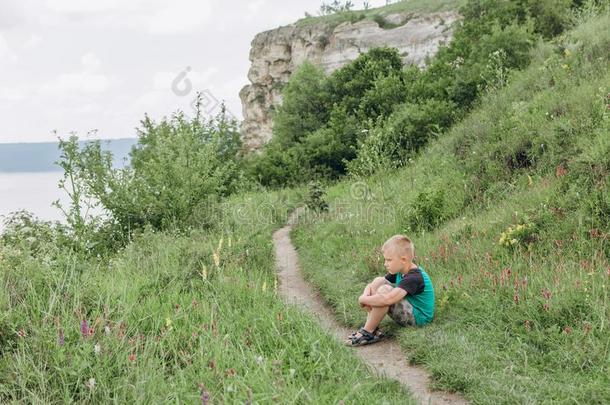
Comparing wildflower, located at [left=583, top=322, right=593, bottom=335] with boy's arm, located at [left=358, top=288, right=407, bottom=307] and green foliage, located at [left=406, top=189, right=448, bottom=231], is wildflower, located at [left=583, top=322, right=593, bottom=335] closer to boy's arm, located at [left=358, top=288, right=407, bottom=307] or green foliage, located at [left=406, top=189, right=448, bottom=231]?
boy's arm, located at [left=358, top=288, right=407, bottom=307]

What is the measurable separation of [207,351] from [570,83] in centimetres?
1036

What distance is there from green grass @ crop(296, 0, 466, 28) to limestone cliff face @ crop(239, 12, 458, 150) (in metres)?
0.55

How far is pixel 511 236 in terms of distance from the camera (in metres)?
7.61

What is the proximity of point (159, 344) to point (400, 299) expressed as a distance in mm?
2676

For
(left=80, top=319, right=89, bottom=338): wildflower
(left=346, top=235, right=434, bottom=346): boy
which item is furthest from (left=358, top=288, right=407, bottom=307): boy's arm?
(left=80, top=319, right=89, bottom=338): wildflower

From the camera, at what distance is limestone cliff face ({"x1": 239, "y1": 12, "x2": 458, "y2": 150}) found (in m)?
35.8

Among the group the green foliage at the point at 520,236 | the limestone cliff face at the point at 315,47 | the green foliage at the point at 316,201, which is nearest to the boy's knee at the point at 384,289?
the green foliage at the point at 520,236

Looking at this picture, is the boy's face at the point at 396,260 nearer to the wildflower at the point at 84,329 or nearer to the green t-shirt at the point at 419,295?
the green t-shirt at the point at 419,295

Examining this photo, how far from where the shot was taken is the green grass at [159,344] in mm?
4273

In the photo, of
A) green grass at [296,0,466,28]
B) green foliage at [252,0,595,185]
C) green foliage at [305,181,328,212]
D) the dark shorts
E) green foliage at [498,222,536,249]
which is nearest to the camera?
the dark shorts

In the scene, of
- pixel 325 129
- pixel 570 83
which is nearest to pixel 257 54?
pixel 325 129

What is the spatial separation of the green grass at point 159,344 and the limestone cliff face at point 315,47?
2878 centimetres

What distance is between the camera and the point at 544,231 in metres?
7.58

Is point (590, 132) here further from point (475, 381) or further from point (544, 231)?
point (475, 381)
